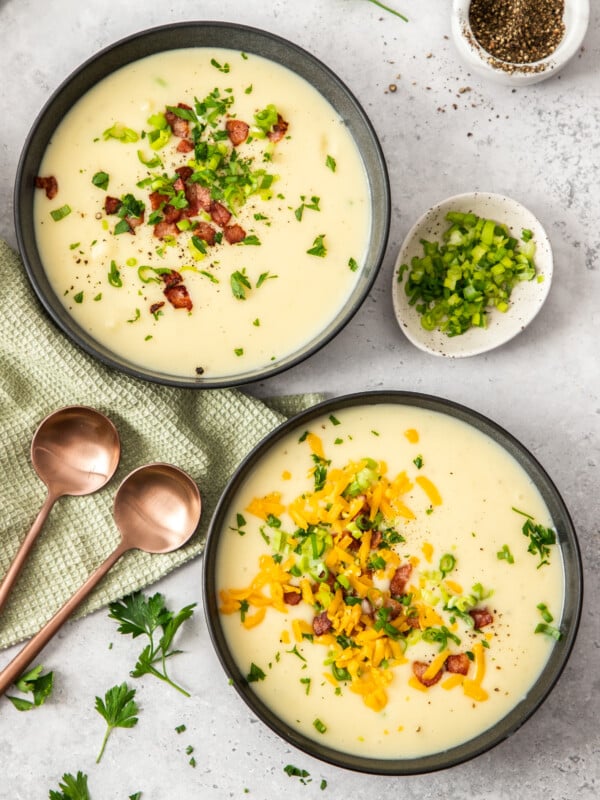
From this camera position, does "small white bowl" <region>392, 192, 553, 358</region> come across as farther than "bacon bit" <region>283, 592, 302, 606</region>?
Yes

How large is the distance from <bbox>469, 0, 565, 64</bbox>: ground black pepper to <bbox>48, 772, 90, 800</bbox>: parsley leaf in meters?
2.68

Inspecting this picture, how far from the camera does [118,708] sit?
9.03 feet

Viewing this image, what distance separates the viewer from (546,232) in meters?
2.86

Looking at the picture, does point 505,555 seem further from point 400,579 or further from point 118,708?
point 118,708

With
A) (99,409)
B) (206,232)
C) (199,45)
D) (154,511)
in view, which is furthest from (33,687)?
(199,45)

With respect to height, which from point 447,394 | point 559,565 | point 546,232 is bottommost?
point 559,565

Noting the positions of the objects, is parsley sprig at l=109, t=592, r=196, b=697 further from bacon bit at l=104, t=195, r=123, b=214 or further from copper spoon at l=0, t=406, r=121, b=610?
bacon bit at l=104, t=195, r=123, b=214

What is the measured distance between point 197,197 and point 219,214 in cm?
9

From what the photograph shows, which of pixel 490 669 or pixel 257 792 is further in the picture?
pixel 257 792

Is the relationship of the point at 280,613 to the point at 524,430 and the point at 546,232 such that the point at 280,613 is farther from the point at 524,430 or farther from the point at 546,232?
the point at 546,232

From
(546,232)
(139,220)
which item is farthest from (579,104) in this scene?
(139,220)

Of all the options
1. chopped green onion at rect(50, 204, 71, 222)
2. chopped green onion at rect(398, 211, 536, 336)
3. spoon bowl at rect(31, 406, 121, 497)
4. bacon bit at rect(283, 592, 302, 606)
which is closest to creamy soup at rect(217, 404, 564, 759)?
bacon bit at rect(283, 592, 302, 606)

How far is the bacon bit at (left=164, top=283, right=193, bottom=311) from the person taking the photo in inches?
102

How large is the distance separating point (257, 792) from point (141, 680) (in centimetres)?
52
